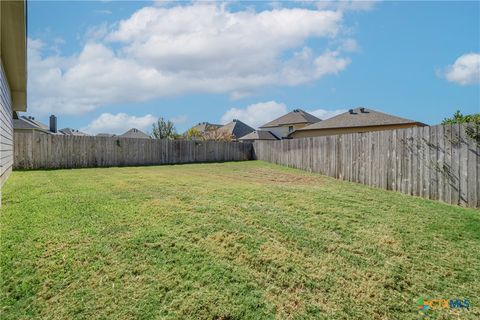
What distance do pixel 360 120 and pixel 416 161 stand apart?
1963 cm

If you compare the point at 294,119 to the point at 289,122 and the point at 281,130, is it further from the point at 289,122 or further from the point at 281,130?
the point at 281,130

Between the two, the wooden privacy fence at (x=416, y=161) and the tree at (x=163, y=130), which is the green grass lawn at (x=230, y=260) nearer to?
the wooden privacy fence at (x=416, y=161)

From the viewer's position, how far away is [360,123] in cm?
2425

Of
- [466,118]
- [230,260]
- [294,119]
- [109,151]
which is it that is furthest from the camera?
[294,119]

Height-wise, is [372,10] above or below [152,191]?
above

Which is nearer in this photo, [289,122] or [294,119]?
[294,119]

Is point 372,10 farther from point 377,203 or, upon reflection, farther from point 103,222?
point 103,222

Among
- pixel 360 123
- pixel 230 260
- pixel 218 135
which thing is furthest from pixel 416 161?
pixel 218 135

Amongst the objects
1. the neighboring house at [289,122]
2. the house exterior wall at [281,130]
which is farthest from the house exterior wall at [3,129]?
the house exterior wall at [281,130]

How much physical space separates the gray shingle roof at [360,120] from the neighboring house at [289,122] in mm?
6970

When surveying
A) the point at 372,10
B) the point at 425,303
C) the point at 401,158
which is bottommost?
the point at 425,303

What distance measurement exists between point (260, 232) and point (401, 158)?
4891mm

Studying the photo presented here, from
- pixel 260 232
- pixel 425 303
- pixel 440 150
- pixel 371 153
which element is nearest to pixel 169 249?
pixel 260 232

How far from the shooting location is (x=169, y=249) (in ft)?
10.6
